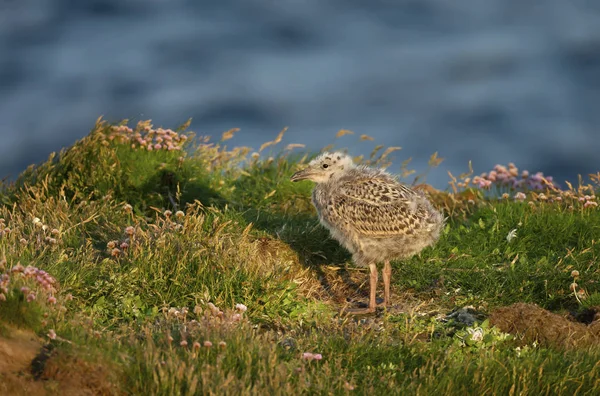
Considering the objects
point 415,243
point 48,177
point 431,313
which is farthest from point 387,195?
point 48,177

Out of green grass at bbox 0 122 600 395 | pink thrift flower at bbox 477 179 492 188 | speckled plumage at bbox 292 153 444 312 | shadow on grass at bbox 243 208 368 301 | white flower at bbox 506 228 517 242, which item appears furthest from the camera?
pink thrift flower at bbox 477 179 492 188

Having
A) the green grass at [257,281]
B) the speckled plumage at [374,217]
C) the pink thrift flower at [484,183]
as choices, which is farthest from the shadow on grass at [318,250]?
the pink thrift flower at [484,183]

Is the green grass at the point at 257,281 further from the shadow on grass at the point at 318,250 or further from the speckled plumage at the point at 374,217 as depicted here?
the speckled plumage at the point at 374,217

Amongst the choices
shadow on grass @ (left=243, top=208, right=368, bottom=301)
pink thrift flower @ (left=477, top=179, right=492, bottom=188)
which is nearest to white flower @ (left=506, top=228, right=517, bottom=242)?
shadow on grass @ (left=243, top=208, right=368, bottom=301)

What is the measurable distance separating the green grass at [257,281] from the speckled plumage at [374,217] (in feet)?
2.21

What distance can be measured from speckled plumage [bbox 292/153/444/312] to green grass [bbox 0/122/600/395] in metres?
0.67

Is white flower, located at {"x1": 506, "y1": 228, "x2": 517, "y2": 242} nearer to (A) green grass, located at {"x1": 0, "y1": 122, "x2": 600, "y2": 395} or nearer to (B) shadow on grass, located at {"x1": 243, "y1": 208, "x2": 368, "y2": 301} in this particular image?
(A) green grass, located at {"x1": 0, "y1": 122, "x2": 600, "y2": 395}

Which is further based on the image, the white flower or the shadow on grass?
the white flower

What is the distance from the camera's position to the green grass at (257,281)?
6.96m

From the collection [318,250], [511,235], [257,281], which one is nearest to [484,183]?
[511,235]

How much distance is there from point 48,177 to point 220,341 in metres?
6.89

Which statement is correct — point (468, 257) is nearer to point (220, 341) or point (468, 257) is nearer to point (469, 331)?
point (469, 331)

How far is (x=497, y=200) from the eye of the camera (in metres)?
13.6

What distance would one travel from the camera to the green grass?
6.96 metres
